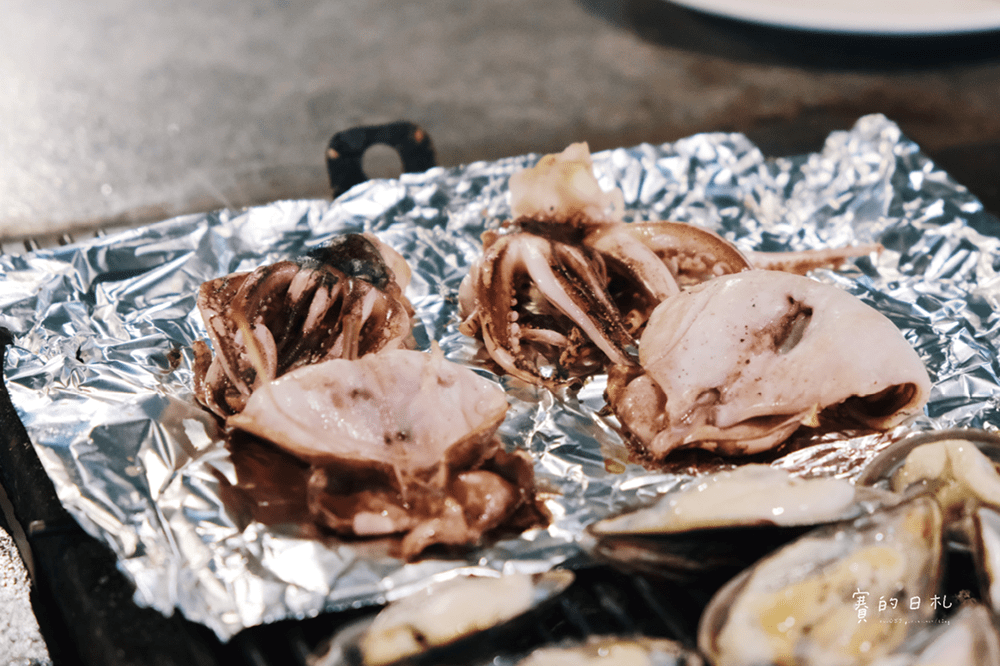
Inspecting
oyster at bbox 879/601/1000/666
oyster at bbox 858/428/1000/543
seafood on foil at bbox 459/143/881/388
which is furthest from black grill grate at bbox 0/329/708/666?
seafood on foil at bbox 459/143/881/388

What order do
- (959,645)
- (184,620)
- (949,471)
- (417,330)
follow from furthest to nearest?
(417,330)
(949,471)
(184,620)
(959,645)

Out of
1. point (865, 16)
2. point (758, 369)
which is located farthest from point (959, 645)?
point (865, 16)

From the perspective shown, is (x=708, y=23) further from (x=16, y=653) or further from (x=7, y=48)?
(x=16, y=653)

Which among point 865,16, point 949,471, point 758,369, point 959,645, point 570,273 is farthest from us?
point 865,16

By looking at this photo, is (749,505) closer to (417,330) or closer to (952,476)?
(952,476)

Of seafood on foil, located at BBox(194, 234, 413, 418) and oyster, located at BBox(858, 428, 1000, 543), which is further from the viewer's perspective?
seafood on foil, located at BBox(194, 234, 413, 418)

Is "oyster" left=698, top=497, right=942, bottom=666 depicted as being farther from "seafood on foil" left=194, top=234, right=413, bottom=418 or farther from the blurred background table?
the blurred background table

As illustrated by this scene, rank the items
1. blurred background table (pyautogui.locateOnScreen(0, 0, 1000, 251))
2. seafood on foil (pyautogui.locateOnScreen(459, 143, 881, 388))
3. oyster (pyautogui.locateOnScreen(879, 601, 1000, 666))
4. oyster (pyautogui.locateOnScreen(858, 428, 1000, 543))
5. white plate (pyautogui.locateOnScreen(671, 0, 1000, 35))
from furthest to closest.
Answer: blurred background table (pyautogui.locateOnScreen(0, 0, 1000, 251))
white plate (pyautogui.locateOnScreen(671, 0, 1000, 35))
seafood on foil (pyautogui.locateOnScreen(459, 143, 881, 388))
oyster (pyautogui.locateOnScreen(858, 428, 1000, 543))
oyster (pyautogui.locateOnScreen(879, 601, 1000, 666))
